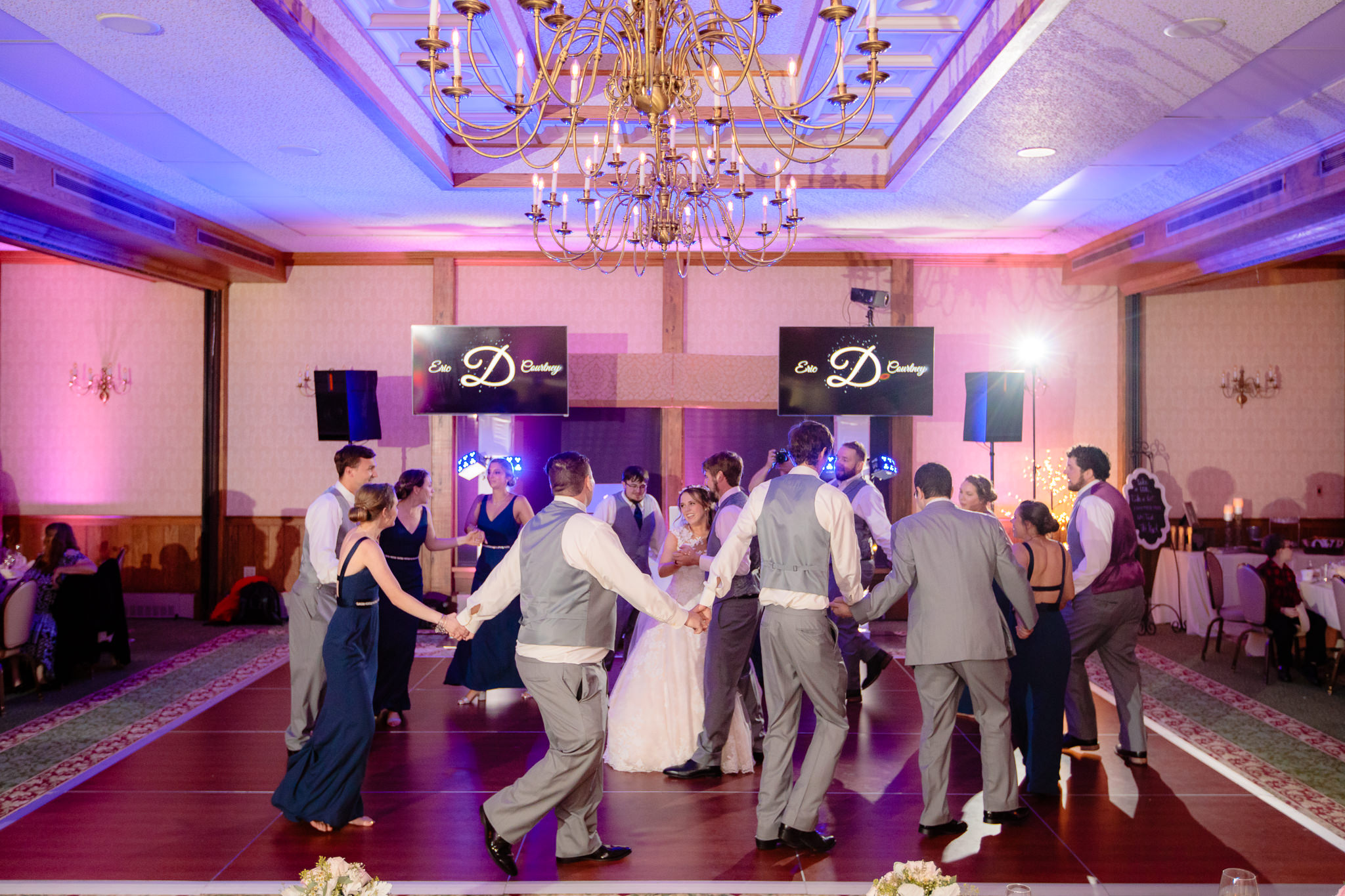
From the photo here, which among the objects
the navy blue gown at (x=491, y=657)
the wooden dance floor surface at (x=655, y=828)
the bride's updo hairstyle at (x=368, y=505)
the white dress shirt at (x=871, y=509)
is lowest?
the wooden dance floor surface at (x=655, y=828)

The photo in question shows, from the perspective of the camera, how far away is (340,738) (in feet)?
13.3

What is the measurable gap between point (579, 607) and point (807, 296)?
672 cm

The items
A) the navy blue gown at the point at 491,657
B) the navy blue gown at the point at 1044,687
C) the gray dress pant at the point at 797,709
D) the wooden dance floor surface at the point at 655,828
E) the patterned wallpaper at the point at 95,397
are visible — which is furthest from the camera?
the patterned wallpaper at the point at 95,397

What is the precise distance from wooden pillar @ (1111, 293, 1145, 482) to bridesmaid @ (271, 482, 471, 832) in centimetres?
760

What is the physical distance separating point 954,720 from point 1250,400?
7325 mm

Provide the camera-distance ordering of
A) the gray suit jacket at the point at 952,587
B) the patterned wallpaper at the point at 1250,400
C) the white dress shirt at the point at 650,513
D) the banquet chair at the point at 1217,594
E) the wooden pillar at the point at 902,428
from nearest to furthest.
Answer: the gray suit jacket at the point at 952,587
the white dress shirt at the point at 650,513
the banquet chair at the point at 1217,594
the patterned wallpaper at the point at 1250,400
the wooden pillar at the point at 902,428

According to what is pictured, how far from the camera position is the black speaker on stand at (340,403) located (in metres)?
8.92

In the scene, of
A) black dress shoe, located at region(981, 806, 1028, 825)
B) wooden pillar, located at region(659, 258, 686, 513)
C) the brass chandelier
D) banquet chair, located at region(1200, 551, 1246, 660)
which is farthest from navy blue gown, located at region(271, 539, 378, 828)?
banquet chair, located at region(1200, 551, 1246, 660)

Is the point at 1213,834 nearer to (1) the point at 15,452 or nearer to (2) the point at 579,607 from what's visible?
(2) the point at 579,607

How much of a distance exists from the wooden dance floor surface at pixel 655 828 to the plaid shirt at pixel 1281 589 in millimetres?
2064

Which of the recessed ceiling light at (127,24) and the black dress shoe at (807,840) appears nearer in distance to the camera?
the black dress shoe at (807,840)

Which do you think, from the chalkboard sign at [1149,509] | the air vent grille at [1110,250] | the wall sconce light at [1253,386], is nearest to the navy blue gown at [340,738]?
the air vent grille at [1110,250]

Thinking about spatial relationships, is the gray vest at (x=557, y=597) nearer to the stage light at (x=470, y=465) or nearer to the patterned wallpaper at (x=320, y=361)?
the stage light at (x=470, y=465)

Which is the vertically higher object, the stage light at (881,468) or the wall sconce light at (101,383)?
the wall sconce light at (101,383)
